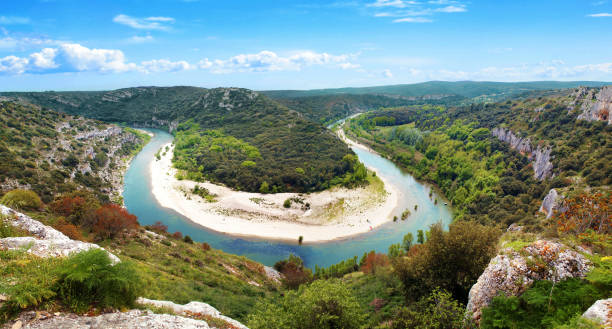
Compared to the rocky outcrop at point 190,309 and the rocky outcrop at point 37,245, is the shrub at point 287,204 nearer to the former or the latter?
the rocky outcrop at point 190,309

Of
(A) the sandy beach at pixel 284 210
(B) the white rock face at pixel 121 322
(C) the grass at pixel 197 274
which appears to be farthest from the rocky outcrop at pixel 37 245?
(A) the sandy beach at pixel 284 210

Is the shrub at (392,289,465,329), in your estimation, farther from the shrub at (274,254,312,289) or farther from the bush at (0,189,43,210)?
the bush at (0,189,43,210)

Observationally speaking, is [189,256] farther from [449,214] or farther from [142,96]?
[142,96]

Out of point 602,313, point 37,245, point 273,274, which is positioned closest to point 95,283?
point 37,245

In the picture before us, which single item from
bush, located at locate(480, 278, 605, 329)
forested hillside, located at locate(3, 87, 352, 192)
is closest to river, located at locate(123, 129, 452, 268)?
forested hillside, located at locate(3, 87, 352, 192)

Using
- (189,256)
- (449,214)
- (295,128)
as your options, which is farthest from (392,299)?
(295,128)

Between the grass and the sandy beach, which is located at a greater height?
the grass

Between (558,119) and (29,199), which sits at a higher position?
(558,119)
